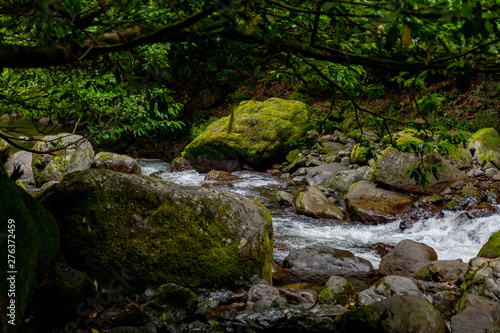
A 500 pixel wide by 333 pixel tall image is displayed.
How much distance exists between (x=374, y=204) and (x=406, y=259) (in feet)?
10.8

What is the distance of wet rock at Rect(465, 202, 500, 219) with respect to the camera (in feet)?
26.3

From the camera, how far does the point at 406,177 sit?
9.28 m

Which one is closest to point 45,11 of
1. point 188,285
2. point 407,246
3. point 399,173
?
point 188,285

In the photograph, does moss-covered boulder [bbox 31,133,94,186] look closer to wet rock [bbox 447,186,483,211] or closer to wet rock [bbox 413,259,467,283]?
wet rock [bbox 413,259,467,283]

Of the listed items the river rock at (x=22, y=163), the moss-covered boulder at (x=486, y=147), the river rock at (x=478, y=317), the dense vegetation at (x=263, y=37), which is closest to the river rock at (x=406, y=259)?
the river rock at (x=478, y=317)

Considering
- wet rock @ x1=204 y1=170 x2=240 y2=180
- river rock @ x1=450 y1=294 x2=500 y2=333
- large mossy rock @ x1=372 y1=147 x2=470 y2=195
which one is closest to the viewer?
river rock @ x1=450 y1=294 x2=500 y2=333

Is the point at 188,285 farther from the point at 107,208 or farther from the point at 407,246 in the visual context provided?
the point at 407,246

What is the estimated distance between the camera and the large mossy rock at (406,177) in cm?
935

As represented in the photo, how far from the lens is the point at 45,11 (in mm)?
1389

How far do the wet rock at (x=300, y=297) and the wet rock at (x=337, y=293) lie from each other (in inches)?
5.0

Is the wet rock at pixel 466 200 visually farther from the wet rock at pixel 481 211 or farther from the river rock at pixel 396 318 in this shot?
the river rock at pixel 396 318

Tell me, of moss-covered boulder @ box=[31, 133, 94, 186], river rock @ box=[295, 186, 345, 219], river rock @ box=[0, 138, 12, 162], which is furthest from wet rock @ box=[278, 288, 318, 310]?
river rock @ box=[0, 138, 12, 162]

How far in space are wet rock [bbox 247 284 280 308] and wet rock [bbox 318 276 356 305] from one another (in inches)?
23.7

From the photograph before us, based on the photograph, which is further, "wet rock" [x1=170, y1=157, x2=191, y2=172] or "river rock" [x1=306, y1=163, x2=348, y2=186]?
"wet rock" [x1=170, y1=157, x2=191, y2=172]
